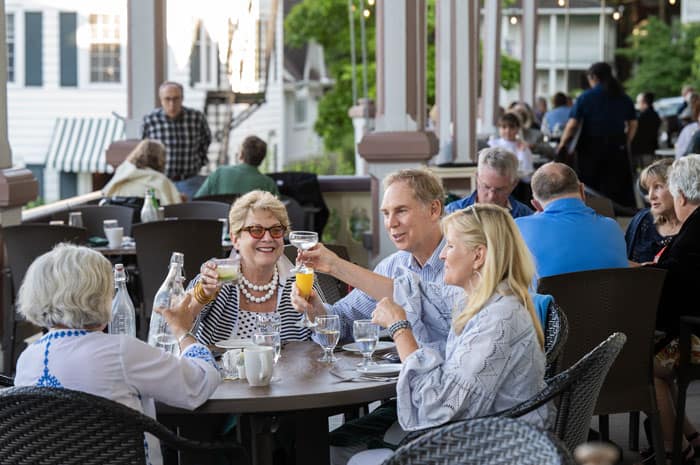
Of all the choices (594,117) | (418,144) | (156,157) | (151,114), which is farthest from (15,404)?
(594,117)

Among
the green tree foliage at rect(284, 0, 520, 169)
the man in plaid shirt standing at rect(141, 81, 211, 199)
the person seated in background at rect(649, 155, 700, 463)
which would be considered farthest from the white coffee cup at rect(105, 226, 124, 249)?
the green tree foliage at rect(284, 0, 520, 169)

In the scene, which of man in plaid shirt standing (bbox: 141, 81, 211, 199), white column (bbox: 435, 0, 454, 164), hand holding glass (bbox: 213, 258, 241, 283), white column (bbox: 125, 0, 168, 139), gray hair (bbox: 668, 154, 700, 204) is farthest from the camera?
white column (bbox: 435, 0, 454, 164)

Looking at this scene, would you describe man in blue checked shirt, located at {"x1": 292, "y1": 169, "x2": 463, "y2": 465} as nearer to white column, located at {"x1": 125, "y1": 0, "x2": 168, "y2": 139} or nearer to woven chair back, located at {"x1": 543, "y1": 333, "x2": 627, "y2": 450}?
woven chair back, located at {"x1": 543, "y1": 333, "x2": 627, "y2": 450}

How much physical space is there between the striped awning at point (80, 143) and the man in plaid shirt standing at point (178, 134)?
2202 cm

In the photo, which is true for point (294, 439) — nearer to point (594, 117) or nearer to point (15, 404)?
point (15, 404)

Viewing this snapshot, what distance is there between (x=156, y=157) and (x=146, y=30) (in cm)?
225

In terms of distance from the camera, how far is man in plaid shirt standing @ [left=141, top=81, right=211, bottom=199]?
10211 millimetres

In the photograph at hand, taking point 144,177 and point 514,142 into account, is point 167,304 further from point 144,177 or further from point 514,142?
point 514,142

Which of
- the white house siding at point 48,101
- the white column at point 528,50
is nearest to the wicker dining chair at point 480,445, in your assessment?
the white column at point 528,50

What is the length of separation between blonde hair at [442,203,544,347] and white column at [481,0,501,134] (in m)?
15.0

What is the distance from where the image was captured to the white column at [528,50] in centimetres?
2159

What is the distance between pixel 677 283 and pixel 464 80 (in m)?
8.95

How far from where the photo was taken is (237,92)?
15578 millimetres

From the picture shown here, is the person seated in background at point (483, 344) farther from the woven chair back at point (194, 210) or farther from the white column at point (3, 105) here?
the woven chair back at point (194, 210)
